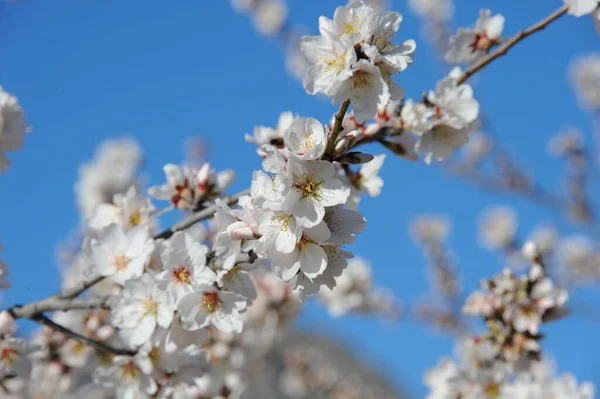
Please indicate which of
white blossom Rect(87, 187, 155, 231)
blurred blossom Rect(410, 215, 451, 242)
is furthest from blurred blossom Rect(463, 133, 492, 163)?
white blossom Rect(87, 187, 155, 231)

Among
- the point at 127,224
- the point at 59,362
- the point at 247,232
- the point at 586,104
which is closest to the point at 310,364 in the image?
the point at 586,104

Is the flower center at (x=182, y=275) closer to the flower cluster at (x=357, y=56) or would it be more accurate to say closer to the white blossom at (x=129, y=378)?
the white blossom at (x=129, y=378)

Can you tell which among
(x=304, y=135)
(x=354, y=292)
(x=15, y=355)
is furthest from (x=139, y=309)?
(x=354, y=292)

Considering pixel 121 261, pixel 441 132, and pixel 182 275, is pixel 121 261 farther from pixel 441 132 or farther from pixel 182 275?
pixel 441 132

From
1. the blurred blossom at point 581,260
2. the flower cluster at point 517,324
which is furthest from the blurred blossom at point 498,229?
the flower cluster at point 517,324

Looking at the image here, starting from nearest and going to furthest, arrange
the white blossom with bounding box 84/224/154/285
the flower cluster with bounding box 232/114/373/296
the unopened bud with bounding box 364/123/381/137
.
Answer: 1. the flower cluster with bounding box 232/114/373/296
2. the white blossom with bounding box 84/224/154/285
3. the unopened bud with bounding box 364/123/381/137

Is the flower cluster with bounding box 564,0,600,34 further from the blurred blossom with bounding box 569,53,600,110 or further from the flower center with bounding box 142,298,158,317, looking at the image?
the blurred blossom with bounding box 569,53,600,110

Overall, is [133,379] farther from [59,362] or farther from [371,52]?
[371,52]

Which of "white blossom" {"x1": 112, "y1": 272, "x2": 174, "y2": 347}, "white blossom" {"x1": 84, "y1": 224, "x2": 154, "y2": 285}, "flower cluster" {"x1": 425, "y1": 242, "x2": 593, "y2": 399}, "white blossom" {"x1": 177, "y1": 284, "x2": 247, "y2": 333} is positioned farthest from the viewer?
"flower cluster" {"x1": 425, "y1": 242, "x2": 593, "y2": 399}
